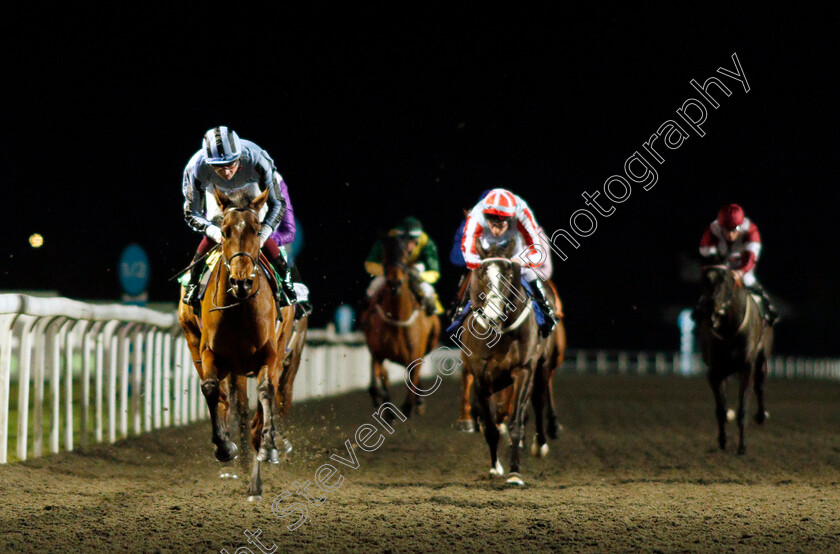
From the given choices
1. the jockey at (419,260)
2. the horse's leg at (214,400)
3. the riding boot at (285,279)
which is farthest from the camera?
the jockey at (419,260)

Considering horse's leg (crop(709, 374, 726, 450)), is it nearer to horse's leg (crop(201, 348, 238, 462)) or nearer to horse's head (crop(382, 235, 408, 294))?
horse's head (crop(382, 235, 408, 294))

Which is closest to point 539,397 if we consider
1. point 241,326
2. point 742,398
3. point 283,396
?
point 742,398

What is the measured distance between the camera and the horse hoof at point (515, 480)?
697 cm

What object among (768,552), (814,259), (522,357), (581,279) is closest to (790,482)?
(522,357)

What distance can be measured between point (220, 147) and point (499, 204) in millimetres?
2067

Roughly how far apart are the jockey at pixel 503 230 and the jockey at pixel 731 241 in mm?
2780

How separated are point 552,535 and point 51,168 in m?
23.2

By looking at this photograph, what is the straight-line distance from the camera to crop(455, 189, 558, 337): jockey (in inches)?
301

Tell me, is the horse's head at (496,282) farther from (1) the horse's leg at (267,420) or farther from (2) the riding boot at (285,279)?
(1) the horse's leg at (267,420)

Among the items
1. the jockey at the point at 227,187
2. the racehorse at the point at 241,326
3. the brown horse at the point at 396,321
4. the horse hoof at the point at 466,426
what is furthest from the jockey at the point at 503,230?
the brown horse at the point at 396,321

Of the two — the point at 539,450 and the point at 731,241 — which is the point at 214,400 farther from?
the point at 731,241

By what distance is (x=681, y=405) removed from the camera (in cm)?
1777

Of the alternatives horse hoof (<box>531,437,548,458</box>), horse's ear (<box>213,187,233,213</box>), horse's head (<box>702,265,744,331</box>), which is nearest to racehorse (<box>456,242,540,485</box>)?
horse hoof (<box>531,437,548,458</box>)

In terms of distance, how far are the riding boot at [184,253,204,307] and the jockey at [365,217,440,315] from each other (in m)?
5.42
